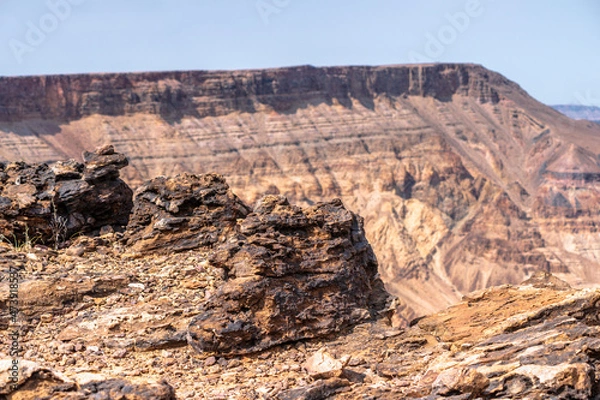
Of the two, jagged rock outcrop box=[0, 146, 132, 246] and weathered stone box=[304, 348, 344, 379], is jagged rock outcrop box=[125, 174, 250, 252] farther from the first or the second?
weathered stone box=[304, 348, 344, 379]

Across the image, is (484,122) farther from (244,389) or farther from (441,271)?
(244,389)

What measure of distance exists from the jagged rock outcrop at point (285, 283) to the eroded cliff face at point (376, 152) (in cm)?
7587

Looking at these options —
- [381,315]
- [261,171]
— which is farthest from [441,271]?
[381,315]

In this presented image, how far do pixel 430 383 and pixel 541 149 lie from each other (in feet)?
447

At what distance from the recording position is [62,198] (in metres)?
19.3

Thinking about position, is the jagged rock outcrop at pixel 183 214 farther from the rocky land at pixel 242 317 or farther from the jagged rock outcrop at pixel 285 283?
the jagged rock outcrop at pixel 285 283

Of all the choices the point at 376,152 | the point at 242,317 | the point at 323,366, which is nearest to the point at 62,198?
the point at 242,317

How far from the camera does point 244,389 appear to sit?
13.3 metres

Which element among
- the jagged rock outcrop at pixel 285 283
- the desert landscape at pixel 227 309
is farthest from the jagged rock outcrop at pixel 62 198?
the jagged rock outcrop at pixel 285 283

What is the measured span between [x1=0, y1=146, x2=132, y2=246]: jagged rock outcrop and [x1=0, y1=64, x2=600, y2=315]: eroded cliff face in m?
73.3

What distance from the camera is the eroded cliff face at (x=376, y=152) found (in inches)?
4328

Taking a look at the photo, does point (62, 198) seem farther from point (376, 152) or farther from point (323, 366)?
point (376, 152)

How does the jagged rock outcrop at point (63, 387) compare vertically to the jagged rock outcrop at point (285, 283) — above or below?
below

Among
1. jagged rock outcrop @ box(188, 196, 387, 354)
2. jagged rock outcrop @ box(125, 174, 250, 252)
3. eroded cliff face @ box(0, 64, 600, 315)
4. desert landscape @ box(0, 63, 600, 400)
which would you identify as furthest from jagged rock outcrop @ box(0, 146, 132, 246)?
eroded cliff face @ box(0, 64, 600, 315)
